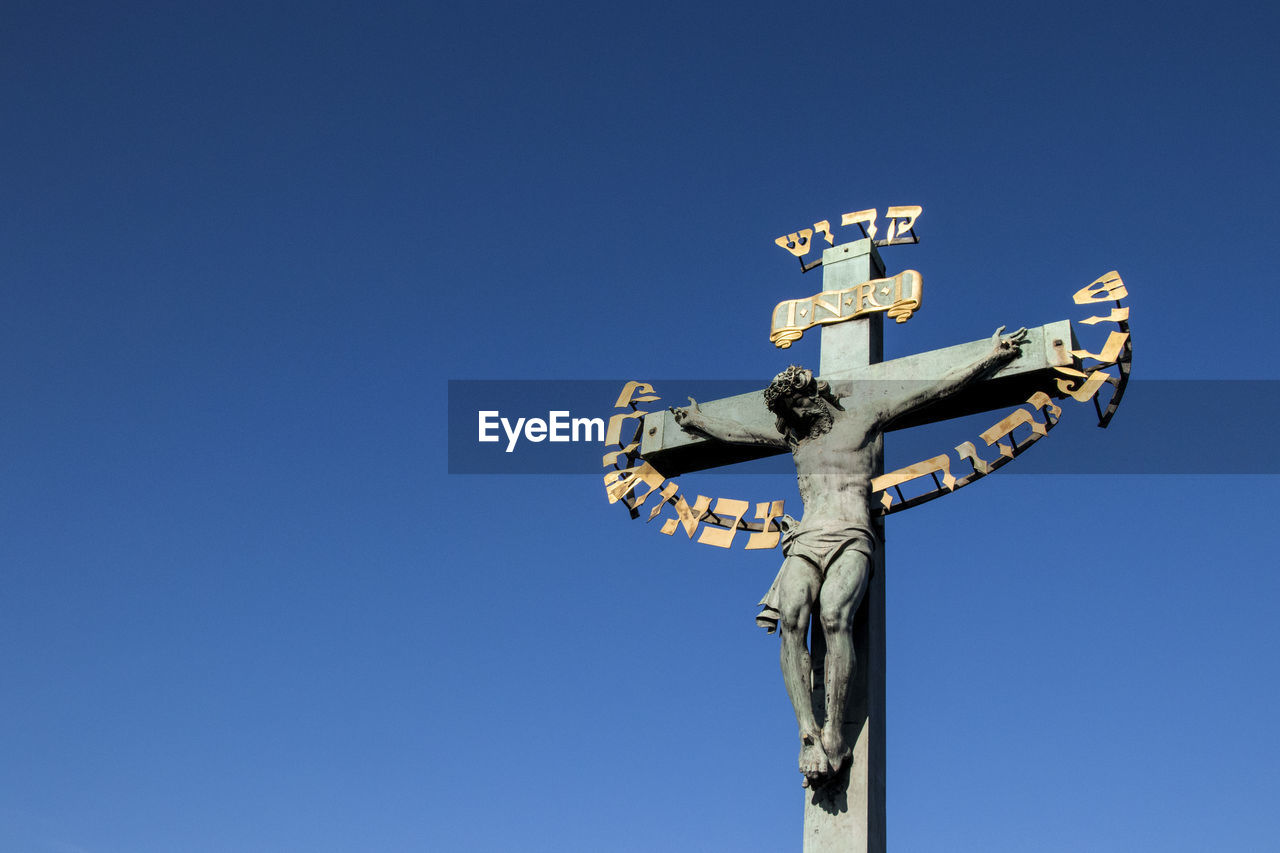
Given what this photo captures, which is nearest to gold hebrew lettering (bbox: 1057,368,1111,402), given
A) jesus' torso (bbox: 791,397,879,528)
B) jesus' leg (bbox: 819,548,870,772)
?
jesus' torso (bbox: 791,397,879,528)

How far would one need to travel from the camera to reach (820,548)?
26.2 feet

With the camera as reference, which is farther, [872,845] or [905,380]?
[905,380]

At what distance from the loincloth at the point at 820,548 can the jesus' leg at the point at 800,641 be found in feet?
0.13

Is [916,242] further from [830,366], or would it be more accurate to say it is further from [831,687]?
[831,687]

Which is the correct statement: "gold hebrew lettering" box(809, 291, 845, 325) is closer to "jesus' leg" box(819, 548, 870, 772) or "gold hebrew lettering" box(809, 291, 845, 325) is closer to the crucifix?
the crucifix

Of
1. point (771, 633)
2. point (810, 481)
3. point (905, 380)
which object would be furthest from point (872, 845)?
point (905, 380)

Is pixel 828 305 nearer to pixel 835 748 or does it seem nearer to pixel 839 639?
pixel 839 639

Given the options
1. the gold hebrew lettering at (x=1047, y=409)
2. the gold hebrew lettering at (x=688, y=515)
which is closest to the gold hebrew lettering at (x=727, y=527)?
the gold hebrew lettering at (x=688, y=515)

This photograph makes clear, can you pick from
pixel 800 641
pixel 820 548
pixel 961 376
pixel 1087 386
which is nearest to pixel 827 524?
pixel 820 548

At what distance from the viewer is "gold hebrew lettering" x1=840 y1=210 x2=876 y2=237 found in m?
9.46

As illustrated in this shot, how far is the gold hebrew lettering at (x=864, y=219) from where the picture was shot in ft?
31.0

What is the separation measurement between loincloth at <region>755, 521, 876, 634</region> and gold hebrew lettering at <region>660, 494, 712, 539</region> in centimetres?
81

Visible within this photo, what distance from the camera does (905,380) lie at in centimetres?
871

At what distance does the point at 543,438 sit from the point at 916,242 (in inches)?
102
